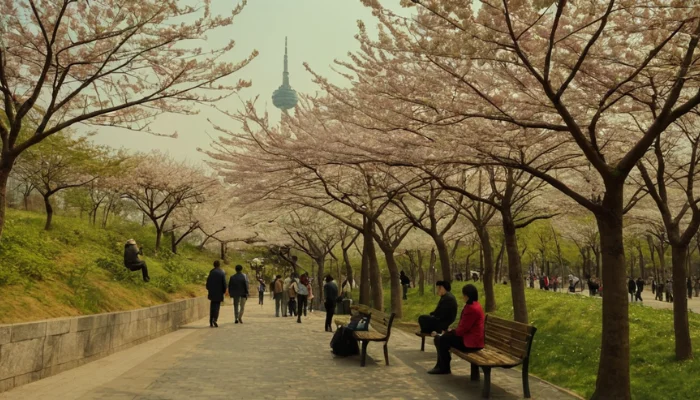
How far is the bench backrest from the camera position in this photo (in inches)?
265

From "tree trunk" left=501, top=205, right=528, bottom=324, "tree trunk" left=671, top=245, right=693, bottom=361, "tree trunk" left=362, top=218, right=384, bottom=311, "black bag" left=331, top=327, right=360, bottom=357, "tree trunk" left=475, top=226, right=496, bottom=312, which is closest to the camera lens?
"tree trunk" left=671, top=245, right=693, bottom=361

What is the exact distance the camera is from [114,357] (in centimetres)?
1013

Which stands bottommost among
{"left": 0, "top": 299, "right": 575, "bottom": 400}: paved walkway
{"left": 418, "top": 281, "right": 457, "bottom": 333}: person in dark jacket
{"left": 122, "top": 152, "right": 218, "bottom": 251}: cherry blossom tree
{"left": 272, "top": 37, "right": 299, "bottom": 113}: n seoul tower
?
{"left": 0, "top": 299, "right": 575, "bottom": 400}: paved walkway

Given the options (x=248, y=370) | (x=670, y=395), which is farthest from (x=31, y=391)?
(x=670, y=395)

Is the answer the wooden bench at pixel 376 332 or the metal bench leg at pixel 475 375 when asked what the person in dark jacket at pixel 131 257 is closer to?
the wooden bench at pixel 376 332

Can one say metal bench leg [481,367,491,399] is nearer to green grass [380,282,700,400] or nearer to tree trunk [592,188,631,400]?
tree trunk [592,188,631,400]

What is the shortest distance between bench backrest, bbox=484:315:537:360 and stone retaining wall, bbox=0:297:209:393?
637cm

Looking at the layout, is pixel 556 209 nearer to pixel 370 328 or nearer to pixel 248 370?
pixel 370 328

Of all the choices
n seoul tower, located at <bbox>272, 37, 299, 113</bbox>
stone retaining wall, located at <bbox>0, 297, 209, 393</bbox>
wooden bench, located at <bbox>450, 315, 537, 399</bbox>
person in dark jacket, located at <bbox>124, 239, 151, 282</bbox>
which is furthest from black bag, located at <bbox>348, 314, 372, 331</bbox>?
n seoul tower, located at <bbox>272, 37, 299, 113</bbox>

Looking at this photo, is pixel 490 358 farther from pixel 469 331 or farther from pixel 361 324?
pixel 361 324

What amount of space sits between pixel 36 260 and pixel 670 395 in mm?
Answer: 11106

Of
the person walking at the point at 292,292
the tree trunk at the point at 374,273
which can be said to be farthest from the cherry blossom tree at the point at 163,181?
the tree trunk at the point at 374,273

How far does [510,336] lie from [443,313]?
2.30 metres

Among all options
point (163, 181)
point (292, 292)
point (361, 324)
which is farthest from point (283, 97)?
point (361, 324)
